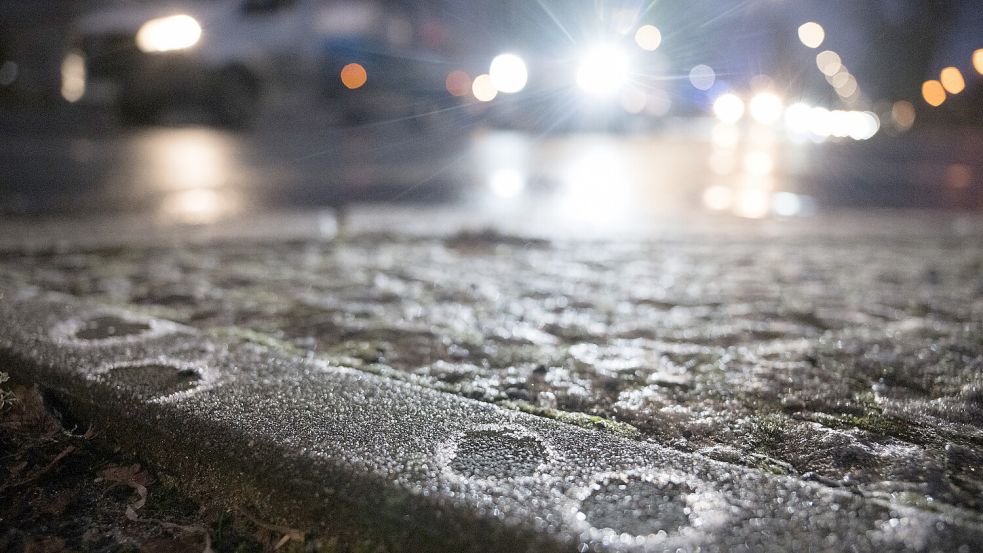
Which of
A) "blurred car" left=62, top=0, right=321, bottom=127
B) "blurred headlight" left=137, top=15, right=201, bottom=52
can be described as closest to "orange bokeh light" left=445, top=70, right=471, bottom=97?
"blurred car" left=62, top=0, right=321, bottom=127

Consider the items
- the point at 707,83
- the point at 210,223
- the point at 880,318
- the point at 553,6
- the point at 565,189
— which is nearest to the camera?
the point at 880,318

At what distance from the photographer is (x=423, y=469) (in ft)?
4.65

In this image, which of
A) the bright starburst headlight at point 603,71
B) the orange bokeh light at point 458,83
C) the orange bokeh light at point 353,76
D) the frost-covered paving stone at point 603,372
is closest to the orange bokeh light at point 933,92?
the bright starburst headlight at point 603,71

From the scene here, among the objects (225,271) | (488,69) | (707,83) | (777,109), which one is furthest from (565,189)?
(777,109)

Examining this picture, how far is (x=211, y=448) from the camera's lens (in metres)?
1.54

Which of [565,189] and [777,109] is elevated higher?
[777,109]

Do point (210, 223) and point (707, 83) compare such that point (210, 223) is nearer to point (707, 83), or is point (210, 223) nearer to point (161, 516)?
point (161, 516)

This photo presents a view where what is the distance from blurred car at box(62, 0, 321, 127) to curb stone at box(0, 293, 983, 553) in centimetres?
909

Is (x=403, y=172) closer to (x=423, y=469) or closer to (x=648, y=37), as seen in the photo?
(x=423, y=469)

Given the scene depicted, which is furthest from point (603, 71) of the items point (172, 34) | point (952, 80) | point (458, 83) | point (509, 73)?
point (952, 80)

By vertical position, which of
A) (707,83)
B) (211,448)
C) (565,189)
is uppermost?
(707,83)

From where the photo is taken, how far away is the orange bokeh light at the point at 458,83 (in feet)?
40.9

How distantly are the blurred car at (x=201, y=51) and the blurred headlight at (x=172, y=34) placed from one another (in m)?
0.01

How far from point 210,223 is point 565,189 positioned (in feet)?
11.2
